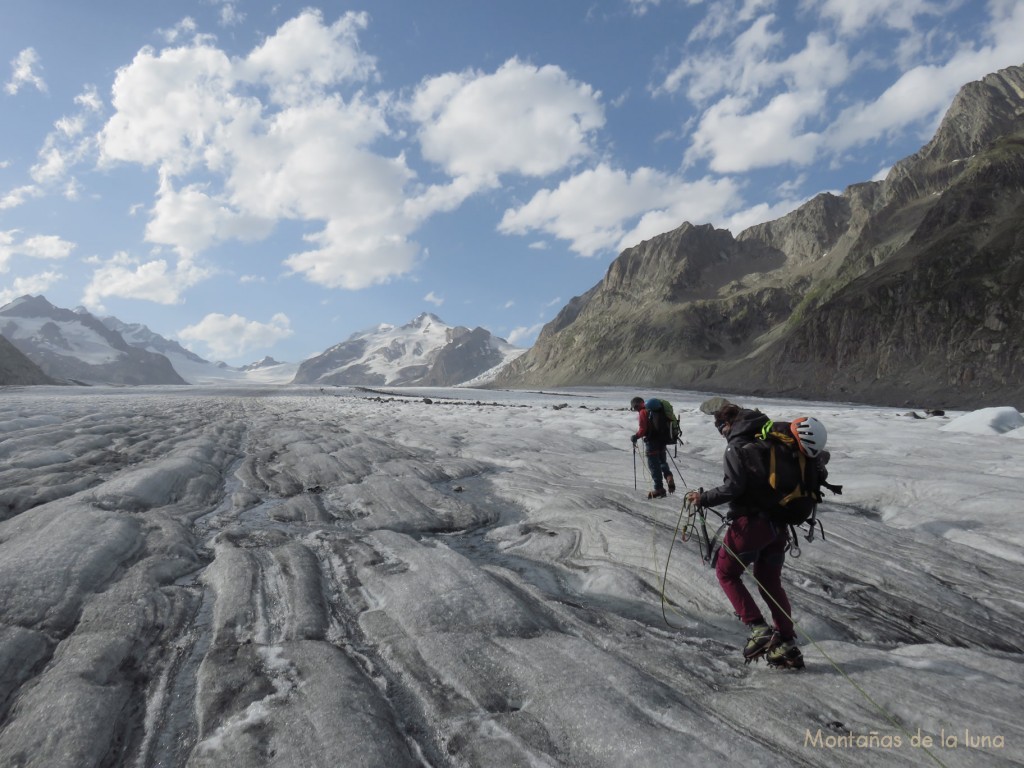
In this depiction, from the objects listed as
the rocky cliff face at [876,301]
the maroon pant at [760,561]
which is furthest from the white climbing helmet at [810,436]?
the rocky cliff face at [876,301]

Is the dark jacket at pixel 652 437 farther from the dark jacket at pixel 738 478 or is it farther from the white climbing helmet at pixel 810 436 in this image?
the white climbing helmet at pixel 810 436

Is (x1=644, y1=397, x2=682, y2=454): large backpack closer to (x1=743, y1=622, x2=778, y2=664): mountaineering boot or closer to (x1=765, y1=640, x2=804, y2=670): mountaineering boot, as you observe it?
(x1=743, y1=622, x2=778, y2=664): mountaineering boot

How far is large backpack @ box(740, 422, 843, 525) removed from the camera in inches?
227

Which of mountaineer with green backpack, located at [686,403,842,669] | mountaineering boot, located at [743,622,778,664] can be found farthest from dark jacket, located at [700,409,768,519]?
mountaineering boot, located at [743,622,778,664]

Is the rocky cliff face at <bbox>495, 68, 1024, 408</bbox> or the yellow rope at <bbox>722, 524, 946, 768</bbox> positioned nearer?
the yellow rope at <bbox>722, 524, 946, 768</bbox>

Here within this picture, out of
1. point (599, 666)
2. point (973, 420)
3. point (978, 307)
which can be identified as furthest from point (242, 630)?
point (978, 307)

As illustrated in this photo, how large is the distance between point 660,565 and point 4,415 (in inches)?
1140

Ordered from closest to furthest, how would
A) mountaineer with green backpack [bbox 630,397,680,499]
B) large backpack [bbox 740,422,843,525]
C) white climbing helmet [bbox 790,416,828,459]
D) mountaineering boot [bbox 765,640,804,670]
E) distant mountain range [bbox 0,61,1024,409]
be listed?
white climbing helmet [bbox 790,416,828,459]
large backpack [bbox 740,422,843,525]
mountaineering boot [bbox 765,640,804,670]
mountaineer with green backpack [bbox 630,397,680,499]
distant mountain range [bbox 0,61,1024,409]

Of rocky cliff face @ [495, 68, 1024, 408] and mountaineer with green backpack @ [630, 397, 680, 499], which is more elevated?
rocky cliff face @ [495, 68, 1024, 408]

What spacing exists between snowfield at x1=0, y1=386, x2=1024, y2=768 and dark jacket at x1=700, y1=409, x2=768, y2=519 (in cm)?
187

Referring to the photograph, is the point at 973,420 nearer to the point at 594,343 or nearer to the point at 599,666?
the point at 599,666

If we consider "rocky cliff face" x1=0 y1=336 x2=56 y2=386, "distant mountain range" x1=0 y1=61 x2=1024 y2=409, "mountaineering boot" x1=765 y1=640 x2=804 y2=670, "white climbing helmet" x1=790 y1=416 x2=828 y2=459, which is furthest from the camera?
"rocky cliff face" x1=0 y1=336 x2=56 y2=386

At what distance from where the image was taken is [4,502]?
10.7 metres

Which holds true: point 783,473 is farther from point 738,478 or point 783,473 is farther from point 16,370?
point 16,370
